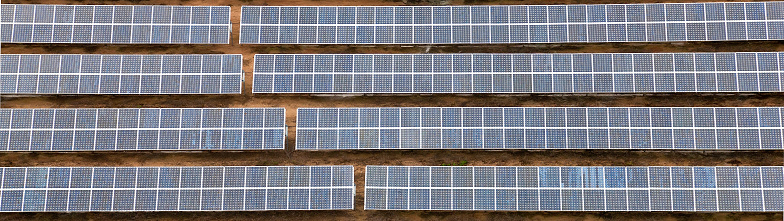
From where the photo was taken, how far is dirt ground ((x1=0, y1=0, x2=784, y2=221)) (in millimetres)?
26531

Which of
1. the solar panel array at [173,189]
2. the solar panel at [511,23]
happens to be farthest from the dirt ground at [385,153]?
the solar panel array at [173,189]

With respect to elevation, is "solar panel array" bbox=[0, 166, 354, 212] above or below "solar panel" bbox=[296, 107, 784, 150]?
below

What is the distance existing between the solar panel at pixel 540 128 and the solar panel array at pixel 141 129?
225 cm

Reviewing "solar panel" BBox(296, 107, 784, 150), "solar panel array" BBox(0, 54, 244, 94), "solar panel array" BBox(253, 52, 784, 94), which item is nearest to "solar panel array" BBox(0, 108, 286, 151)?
"solar panel array" BBox(0, 54, 244, 94)

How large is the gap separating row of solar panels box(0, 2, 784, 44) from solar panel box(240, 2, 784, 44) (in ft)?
0.17

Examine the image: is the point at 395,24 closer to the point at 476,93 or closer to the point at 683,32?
the point at 476,93

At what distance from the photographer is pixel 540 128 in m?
25.9

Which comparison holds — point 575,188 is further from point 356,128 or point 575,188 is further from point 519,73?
point 356,128

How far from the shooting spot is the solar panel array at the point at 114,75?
87.6 ft

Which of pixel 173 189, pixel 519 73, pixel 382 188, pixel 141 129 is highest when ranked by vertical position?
pixel 519 73

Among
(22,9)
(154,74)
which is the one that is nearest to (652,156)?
(154,74)

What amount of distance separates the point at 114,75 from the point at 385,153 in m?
14.5

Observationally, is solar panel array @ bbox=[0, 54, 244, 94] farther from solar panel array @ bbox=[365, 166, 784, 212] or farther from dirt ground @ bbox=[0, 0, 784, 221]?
solar panel array @ bbox=[365, 166, 784, 212]

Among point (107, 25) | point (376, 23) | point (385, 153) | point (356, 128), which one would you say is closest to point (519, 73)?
point (376, 23)
